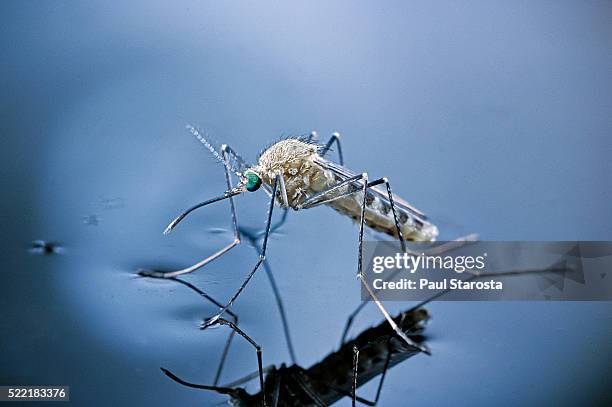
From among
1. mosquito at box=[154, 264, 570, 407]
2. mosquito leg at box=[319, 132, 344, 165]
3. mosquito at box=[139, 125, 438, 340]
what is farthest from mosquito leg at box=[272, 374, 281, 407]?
mosquito leg at box=[319, 132, 344, 165]

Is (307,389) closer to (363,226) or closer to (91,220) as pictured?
(363,226)

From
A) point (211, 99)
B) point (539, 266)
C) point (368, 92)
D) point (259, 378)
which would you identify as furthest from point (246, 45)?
point (259, 378)

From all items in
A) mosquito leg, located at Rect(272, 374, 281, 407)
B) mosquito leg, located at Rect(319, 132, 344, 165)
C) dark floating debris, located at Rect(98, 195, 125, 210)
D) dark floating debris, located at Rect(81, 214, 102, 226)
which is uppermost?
mosquito leg, located at Rect(319, 132, 344, 165)

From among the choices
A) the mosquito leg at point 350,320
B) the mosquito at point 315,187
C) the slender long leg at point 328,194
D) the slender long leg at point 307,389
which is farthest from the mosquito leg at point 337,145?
the slender long leg at point 307,389

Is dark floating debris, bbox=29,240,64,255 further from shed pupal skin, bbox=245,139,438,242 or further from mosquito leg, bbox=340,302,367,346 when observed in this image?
mosquito leg, bbox=340,302,367,346

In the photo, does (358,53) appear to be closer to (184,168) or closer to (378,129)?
(378,129)

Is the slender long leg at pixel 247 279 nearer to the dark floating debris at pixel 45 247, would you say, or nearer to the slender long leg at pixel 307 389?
the slender long leg at pixel 307 389
